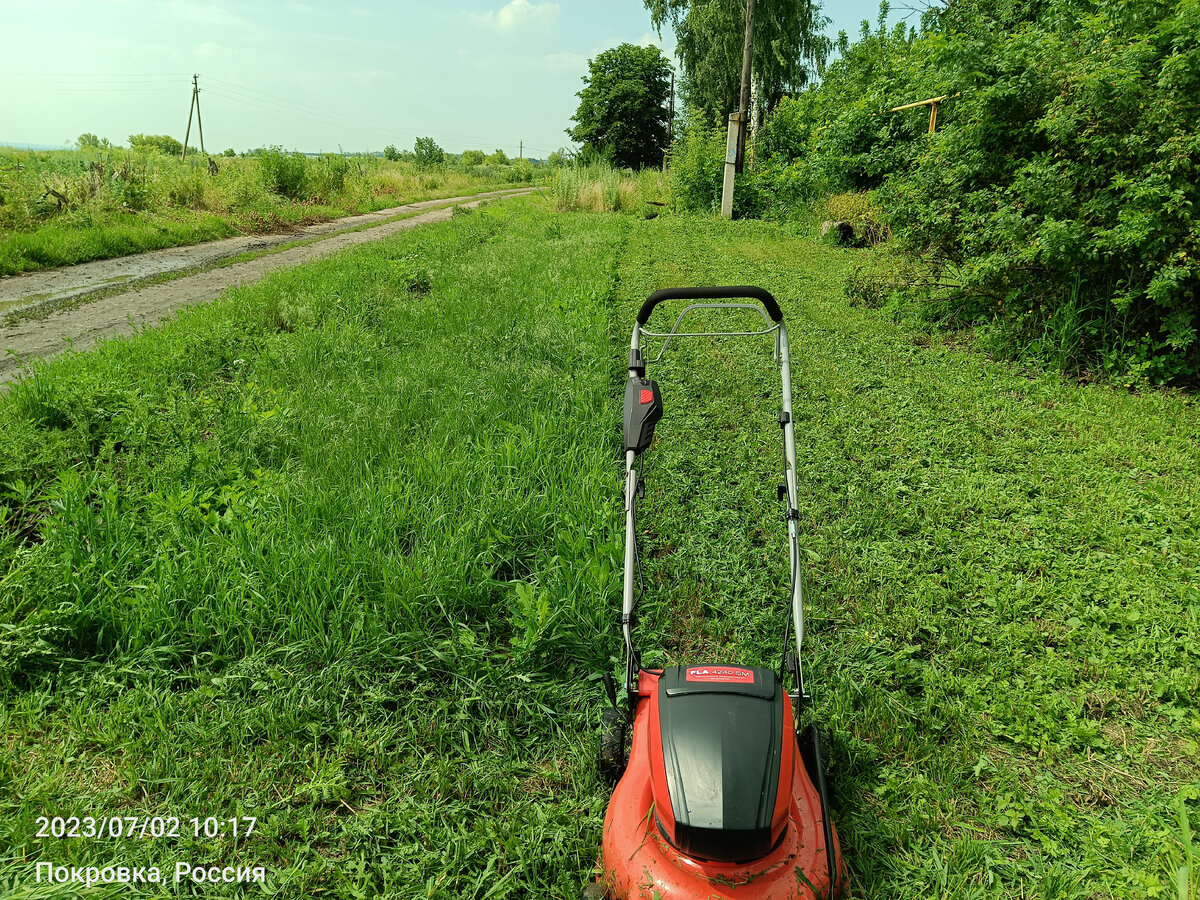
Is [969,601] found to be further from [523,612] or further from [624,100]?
[624,100]

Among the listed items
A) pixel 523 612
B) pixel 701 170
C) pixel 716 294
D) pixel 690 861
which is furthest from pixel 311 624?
pixel 701 170

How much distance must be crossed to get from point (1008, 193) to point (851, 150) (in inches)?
340

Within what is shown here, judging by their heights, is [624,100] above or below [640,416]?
above

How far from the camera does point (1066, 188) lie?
5574 millimetres

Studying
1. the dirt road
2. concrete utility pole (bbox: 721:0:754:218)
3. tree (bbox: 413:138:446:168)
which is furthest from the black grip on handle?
tree (bbox: 413:138:446:168)

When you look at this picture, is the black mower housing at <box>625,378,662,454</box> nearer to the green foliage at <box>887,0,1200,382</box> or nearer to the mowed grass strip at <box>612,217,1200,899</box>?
the mowed grass strip at <box>612,217,1200,899</box>

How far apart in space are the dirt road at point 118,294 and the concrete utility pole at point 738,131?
32.9ft

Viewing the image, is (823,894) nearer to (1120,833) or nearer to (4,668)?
(1120,833)

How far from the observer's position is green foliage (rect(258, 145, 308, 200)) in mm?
17078

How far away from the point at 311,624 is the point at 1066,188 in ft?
21.5

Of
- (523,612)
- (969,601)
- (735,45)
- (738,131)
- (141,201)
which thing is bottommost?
(969,601)

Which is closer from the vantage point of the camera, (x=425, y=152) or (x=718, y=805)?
(x=718, y=805)

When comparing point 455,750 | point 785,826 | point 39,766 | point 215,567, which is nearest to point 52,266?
point 215,567

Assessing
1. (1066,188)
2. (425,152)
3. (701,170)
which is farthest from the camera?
(425,152)
